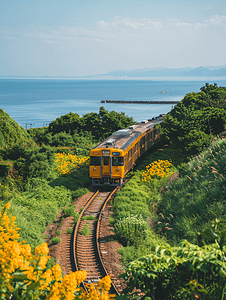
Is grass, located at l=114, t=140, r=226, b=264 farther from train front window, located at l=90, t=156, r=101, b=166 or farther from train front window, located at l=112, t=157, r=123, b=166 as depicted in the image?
train front window, located at l=90, t=156, r=101, b=166

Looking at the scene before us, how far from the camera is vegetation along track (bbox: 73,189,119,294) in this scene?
11.2m

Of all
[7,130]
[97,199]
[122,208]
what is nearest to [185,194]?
[122,208]

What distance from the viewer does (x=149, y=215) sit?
15.8 m

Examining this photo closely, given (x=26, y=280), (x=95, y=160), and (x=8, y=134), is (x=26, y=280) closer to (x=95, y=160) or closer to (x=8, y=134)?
(x=95, y=160)

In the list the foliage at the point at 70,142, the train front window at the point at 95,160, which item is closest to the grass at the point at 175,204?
the train front window at the point at 95,160

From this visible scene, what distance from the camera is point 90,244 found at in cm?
1326

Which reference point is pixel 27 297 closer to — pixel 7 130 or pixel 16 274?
pixel 16 274

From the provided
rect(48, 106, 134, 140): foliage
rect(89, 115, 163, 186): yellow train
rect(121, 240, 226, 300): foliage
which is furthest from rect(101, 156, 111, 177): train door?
rect(48, 106, 134, 140): foliage

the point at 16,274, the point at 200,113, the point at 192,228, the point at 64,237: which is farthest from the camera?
the point at 200,113

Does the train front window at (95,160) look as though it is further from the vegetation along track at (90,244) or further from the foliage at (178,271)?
the foliage at (178,271)

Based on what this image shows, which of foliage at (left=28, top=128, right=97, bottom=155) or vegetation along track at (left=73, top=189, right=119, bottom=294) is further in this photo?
foliage at (left=28, top=128, right=97, bottom=155)

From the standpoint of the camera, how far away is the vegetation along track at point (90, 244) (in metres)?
11.2

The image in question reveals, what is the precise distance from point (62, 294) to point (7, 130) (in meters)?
25.5

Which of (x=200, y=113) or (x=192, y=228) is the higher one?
(x=200, y=113)
